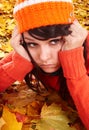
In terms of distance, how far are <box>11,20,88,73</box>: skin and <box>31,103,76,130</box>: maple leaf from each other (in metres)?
0.24

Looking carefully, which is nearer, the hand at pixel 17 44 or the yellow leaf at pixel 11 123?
the yellow leaf at pixel 11 123

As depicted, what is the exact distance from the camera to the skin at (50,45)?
1500 mm

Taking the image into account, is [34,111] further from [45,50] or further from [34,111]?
[45,50]

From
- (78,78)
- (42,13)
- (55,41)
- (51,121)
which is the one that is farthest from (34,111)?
(42,13)

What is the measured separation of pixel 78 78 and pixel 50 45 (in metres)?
0.24

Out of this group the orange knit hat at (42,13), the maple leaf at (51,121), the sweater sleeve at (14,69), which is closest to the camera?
the orange knit hat at (42,13)

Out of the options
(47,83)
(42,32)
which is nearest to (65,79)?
(47,83)

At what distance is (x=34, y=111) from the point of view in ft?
5.57

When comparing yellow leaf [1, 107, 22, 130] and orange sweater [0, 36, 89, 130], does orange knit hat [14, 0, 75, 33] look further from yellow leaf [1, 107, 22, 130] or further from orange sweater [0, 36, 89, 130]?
yellow leaf [1, 107, 22, 130]

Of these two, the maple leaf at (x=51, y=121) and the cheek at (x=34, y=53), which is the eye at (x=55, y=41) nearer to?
the cheek at (x=34, y=53)

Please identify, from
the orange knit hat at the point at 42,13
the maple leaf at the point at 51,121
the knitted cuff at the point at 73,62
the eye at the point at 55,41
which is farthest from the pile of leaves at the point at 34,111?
the orange knit hat at the point at 42,13

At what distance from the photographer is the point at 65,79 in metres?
1.77

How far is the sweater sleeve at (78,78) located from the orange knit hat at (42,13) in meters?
0.18

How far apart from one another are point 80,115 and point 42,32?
49 centimetres
